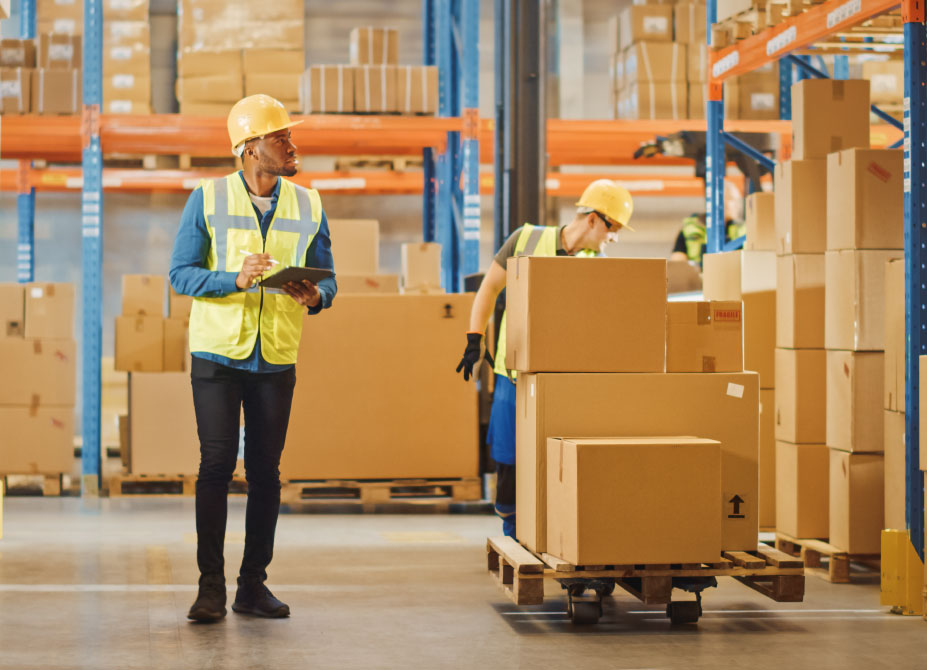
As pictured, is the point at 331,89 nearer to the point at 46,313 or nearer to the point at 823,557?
the point at 46,313

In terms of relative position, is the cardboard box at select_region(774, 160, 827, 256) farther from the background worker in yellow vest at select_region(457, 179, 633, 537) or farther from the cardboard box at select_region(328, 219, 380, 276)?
the cardboard box at select_region(328, 219, 380, 276)

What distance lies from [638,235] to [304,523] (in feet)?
23.8

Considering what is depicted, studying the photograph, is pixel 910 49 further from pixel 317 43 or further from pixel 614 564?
pixel 317 43

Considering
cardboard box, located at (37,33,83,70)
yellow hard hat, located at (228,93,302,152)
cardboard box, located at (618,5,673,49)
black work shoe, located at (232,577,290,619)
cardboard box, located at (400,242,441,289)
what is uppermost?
cardboard box, located at (618,5,673,49)

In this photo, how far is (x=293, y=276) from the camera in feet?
14.0

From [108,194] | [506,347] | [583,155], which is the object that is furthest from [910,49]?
[108,194]

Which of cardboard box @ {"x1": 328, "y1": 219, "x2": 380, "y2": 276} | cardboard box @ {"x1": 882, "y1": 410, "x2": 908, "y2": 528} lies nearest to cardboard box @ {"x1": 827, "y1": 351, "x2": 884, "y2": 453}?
cardboard box @ {"x1": 882, "y1": 410, "x2": 908, "y2": 528}

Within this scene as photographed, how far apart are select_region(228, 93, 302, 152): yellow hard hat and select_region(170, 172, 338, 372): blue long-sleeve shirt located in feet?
0.59

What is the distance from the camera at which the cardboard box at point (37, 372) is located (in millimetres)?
8711

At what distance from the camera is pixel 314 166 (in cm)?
1293

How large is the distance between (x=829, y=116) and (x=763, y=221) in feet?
2.80

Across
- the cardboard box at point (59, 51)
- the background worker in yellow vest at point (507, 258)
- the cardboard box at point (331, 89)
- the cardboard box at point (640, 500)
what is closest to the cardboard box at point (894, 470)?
the cardboard box at point (640, 500)

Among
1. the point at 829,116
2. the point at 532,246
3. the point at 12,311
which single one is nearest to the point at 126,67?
the point at 12,311

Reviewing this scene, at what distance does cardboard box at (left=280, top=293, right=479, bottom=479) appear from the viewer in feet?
25.7
